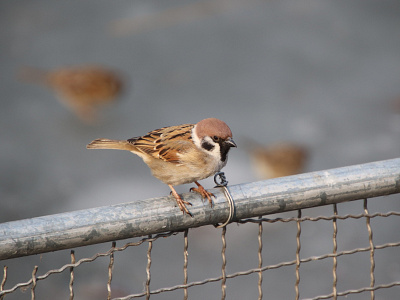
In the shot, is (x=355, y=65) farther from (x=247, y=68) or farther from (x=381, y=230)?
(x=381, y=230)

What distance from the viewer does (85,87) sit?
5.46m

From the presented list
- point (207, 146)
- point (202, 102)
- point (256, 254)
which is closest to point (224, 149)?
point (207, 146)

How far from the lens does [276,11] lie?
7207 mm

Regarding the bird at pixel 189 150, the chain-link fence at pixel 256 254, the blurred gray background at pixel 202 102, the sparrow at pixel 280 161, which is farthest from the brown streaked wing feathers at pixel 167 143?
the sparrow at pixel 280 161

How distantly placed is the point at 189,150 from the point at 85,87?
3046 mm

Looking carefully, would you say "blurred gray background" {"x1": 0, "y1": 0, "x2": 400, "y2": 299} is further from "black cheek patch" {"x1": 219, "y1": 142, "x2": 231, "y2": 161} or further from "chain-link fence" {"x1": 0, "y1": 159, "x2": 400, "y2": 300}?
"black cheek patch" {"x1": 219, "y1": 142, "x2": 231, "y2": 161}

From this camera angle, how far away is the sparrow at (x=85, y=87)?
5469 millimetres

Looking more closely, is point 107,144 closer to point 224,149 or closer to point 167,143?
point 167,143

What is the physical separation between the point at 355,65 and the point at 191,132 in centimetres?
424

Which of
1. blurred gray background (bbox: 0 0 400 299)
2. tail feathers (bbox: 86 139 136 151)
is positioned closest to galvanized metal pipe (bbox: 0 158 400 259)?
tail feathers (bbox: 86 139 136 151)

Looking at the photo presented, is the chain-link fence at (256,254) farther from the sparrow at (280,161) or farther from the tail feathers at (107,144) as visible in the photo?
the tail feathers at (107,144)

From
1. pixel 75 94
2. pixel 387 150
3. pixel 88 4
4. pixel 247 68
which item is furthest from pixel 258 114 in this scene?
pixel 88 4

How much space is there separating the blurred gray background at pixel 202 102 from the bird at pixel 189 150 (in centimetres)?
128

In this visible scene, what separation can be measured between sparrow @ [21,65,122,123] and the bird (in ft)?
9.12
